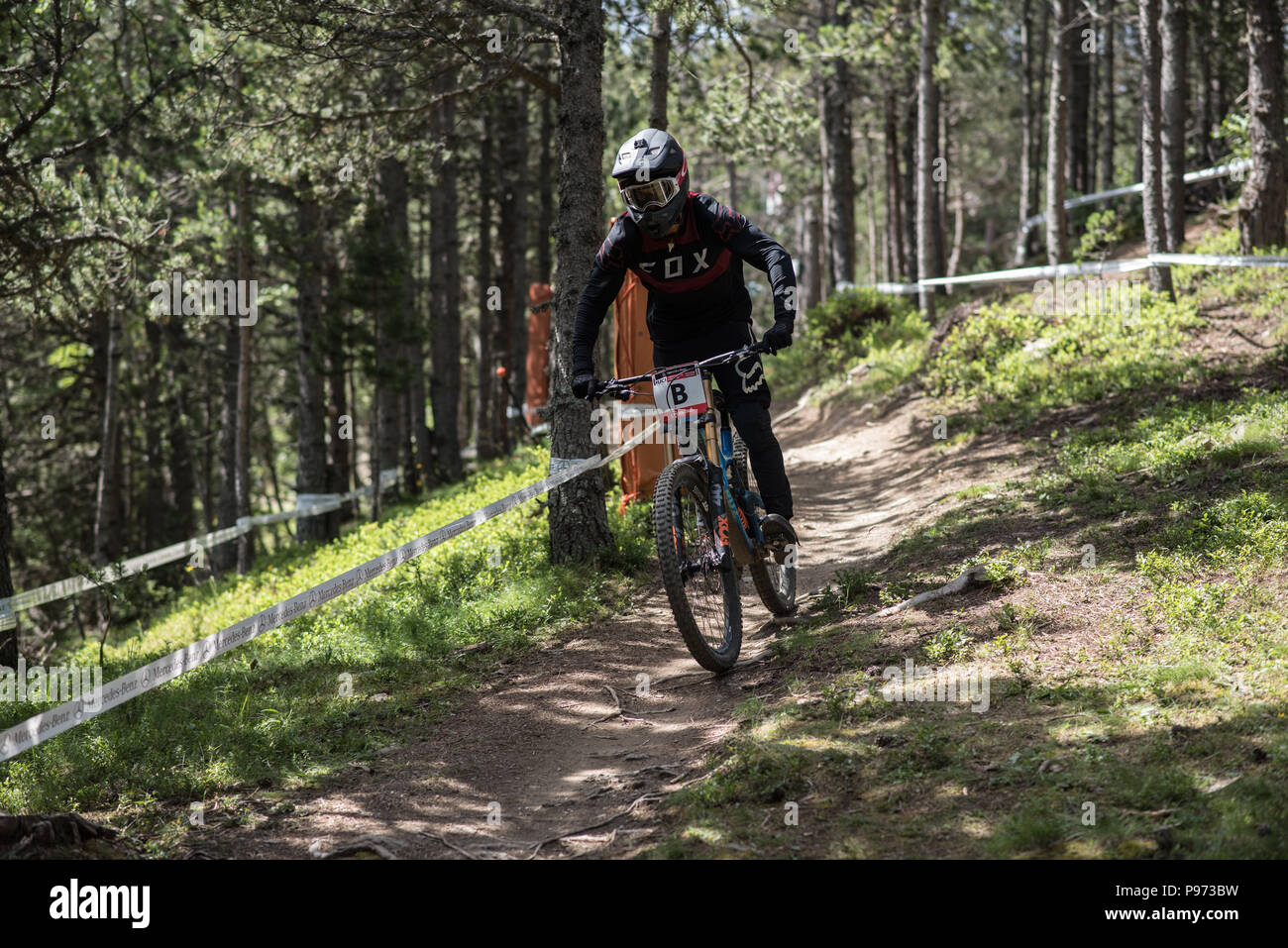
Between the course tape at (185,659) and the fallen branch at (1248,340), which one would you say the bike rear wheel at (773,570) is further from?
the fallen branch at (1248,340)

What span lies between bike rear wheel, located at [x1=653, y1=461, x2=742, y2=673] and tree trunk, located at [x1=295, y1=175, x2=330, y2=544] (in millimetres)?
11501

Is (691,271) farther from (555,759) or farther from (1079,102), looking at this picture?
(1079,102)

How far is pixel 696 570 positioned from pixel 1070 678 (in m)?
1.99

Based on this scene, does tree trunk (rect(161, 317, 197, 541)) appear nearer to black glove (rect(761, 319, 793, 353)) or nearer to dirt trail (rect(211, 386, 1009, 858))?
dirt trail (rect(211, 386, 1009, 858))

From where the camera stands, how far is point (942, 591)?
634 cm

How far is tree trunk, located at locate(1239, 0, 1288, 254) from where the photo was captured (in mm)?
11766

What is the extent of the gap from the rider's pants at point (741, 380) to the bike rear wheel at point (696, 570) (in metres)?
0.55

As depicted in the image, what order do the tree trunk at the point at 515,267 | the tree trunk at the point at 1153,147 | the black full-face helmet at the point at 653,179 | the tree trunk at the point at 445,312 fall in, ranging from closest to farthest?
the black full-face helmet at the point at 653,179
the tree trunk at the point at 1153,147
the tree trunk at the point at 445,312
the tree trunk at the point at 515,267

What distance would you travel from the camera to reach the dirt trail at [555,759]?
4297mm

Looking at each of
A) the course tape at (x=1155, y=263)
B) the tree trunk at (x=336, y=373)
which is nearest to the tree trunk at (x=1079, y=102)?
the course tape at (x=1155, y=263)

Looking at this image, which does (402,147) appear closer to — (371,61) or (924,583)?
(371,61)

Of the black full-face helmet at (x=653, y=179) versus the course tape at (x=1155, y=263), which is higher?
the course tape at (x=1155, y=263)
